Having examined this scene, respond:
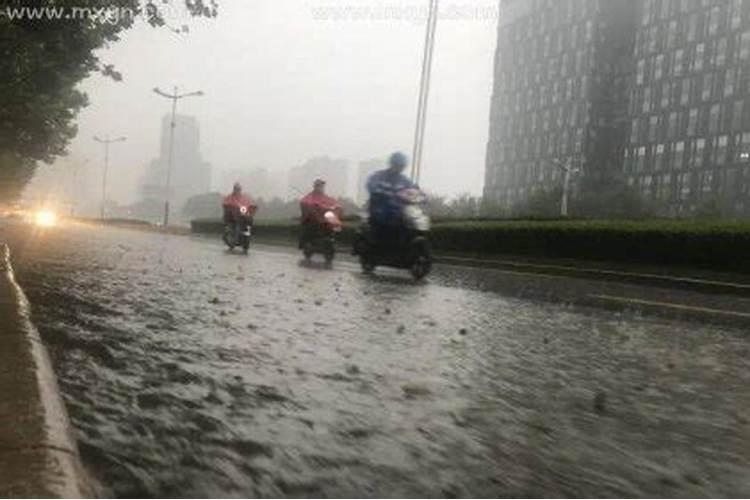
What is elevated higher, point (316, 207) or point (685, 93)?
point (685, 93)

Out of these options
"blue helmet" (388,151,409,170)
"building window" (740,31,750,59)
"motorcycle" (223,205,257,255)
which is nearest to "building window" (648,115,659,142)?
"building window" (740,31,750,59)

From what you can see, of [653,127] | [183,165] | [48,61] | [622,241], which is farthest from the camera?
[183,165]

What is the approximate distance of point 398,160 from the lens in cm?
1354

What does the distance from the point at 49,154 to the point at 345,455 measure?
52002 mm

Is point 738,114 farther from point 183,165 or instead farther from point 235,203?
point 235,203

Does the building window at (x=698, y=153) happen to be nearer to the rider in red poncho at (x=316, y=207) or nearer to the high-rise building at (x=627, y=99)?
the high-rise building at (x=627, y=99)

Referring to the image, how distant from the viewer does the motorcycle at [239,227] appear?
69.7ft

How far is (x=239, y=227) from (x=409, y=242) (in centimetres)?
893

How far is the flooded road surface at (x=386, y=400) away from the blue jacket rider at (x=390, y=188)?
19.7 feet

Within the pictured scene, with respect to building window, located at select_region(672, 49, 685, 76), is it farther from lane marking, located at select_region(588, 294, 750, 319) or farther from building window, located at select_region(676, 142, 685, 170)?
lane marking, located at select_region(588, 294, 750, 319)

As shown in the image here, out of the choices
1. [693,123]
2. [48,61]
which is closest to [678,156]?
[693,123]

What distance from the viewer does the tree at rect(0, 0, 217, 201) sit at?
601 inches

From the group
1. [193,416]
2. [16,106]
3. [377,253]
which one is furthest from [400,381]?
[16,106]

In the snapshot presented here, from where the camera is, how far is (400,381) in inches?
169
